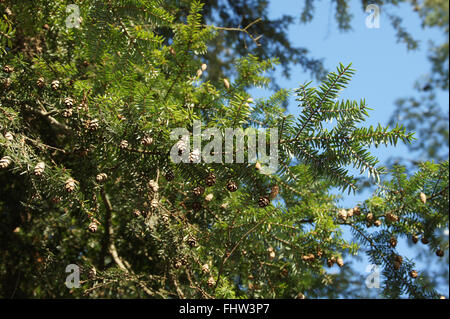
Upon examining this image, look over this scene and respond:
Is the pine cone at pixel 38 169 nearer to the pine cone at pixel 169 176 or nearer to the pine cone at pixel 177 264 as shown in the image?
the pine cone at pixel 169 176

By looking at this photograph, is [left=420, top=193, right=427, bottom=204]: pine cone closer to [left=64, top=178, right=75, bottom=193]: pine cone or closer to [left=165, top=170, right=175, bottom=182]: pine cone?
[left=165, top=170, right=175, bottom=182]: pine cone

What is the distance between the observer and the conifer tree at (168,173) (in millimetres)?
1098

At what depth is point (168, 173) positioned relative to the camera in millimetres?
1162

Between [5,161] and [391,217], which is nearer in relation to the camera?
A: [5,161]

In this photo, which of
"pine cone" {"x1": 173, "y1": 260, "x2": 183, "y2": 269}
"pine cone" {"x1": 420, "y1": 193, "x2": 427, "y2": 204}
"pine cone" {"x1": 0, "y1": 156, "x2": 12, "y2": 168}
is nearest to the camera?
"pine cone" {"x1": 0, "y1": 156, "x2": 12, "y2": 168}

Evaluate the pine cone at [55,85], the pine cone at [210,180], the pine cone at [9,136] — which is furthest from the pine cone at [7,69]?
the pine cone at [210,180]

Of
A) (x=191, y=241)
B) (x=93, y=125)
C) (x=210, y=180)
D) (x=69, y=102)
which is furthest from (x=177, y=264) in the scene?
(x=69, y=102)

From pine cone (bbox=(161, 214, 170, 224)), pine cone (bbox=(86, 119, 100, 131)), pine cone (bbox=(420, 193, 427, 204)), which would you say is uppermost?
pine cone (bbox=(86, 119, 100, 131))

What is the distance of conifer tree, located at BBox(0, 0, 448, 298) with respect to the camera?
1098mm

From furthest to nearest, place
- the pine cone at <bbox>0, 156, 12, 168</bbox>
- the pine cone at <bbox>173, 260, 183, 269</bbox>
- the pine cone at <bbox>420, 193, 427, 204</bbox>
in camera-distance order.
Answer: the pine cone at <bbox>420, 193, 427, 204</bbox>
the pine cone at <bbox>173, 260, 183, 269</bbox>
the pine cone at <bbox>0, 156, 12, 168</bbox>

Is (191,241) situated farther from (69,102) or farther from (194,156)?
(69,102)

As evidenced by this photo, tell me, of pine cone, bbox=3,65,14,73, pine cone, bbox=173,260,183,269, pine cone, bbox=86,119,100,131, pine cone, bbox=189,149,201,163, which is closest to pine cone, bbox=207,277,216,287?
pine cone, bbox=173,260,183,269

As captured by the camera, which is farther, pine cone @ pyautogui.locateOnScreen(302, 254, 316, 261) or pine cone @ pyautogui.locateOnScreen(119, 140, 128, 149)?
pine cone @ pyautogui.locateOnScreen(302, 254, 316, 261)
